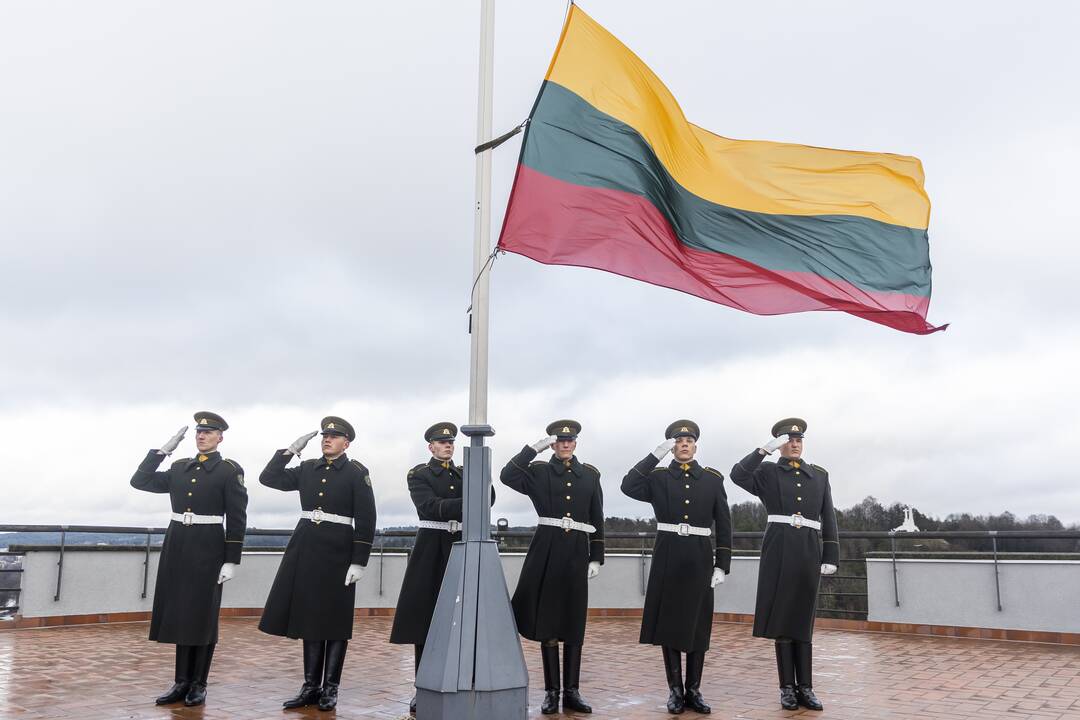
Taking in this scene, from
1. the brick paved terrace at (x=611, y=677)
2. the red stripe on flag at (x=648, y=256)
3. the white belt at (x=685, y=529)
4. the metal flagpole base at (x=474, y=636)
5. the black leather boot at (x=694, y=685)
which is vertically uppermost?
the red stripe on flag at (x=648, y=256)

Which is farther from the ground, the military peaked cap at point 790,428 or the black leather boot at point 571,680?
the military peaked cap at point 790,428

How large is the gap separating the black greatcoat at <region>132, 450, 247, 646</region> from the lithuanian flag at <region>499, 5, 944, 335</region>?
284cm

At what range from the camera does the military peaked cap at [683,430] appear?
6.41 metres

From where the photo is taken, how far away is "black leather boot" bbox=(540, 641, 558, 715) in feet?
18.9

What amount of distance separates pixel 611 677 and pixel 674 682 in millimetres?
1499

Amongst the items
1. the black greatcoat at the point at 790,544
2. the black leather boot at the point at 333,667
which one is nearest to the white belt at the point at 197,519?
the black leather boot at the point at 333,667

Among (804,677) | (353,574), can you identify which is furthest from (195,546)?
(804,677)

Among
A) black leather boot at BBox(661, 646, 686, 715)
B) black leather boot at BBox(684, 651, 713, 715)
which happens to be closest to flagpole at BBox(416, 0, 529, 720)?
black leather boot at BBox(661, 646, 686, 715)

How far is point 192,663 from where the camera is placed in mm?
5988

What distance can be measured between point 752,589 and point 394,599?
4.97 metres

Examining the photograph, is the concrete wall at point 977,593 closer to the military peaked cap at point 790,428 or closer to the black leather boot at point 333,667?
the military peaked cap at point 790,428

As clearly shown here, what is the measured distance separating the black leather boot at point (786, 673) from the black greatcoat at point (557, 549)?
4.59 feet

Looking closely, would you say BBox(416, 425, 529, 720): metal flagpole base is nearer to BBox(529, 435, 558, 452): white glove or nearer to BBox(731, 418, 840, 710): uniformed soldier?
BBox(529, 435, 558, 452): white glove

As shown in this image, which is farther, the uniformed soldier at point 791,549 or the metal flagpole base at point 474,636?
the uniformed soldier at point 791,549
